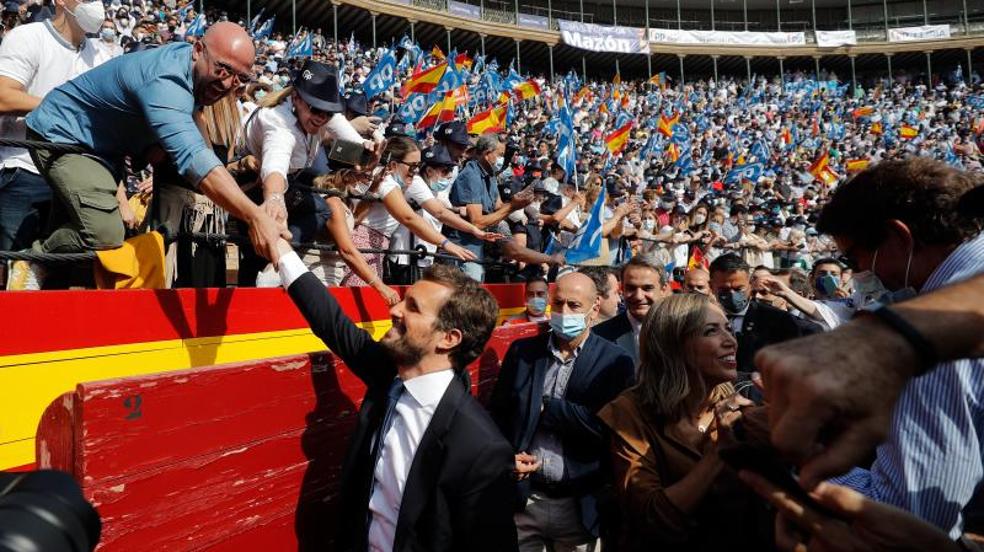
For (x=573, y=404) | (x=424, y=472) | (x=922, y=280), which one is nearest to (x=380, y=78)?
(x=573, y=404)

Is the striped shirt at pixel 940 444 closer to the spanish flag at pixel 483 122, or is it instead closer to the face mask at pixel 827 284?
the face mask at pixel 827 284

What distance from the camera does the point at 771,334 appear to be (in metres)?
4.56

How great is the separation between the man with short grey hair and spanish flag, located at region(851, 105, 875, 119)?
117ft

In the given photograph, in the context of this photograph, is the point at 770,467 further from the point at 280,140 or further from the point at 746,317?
the point at 746,317

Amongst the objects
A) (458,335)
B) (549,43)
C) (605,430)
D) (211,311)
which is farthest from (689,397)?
(549,43)

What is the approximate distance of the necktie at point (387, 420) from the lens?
242 cm

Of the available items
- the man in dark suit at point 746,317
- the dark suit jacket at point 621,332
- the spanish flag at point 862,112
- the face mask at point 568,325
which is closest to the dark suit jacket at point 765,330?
the man in dark suit at point 746,317

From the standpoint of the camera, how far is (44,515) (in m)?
0.85

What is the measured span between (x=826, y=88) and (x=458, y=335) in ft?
148

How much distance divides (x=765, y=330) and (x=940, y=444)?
334 centimetres

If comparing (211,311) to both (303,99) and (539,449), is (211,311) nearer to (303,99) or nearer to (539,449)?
(303,99)

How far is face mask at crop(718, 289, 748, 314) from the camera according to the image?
5.25m

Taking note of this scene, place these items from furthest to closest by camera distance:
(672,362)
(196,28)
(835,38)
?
(835,38) → (196,28) → (672,362)

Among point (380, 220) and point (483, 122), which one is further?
point (483, 122)
